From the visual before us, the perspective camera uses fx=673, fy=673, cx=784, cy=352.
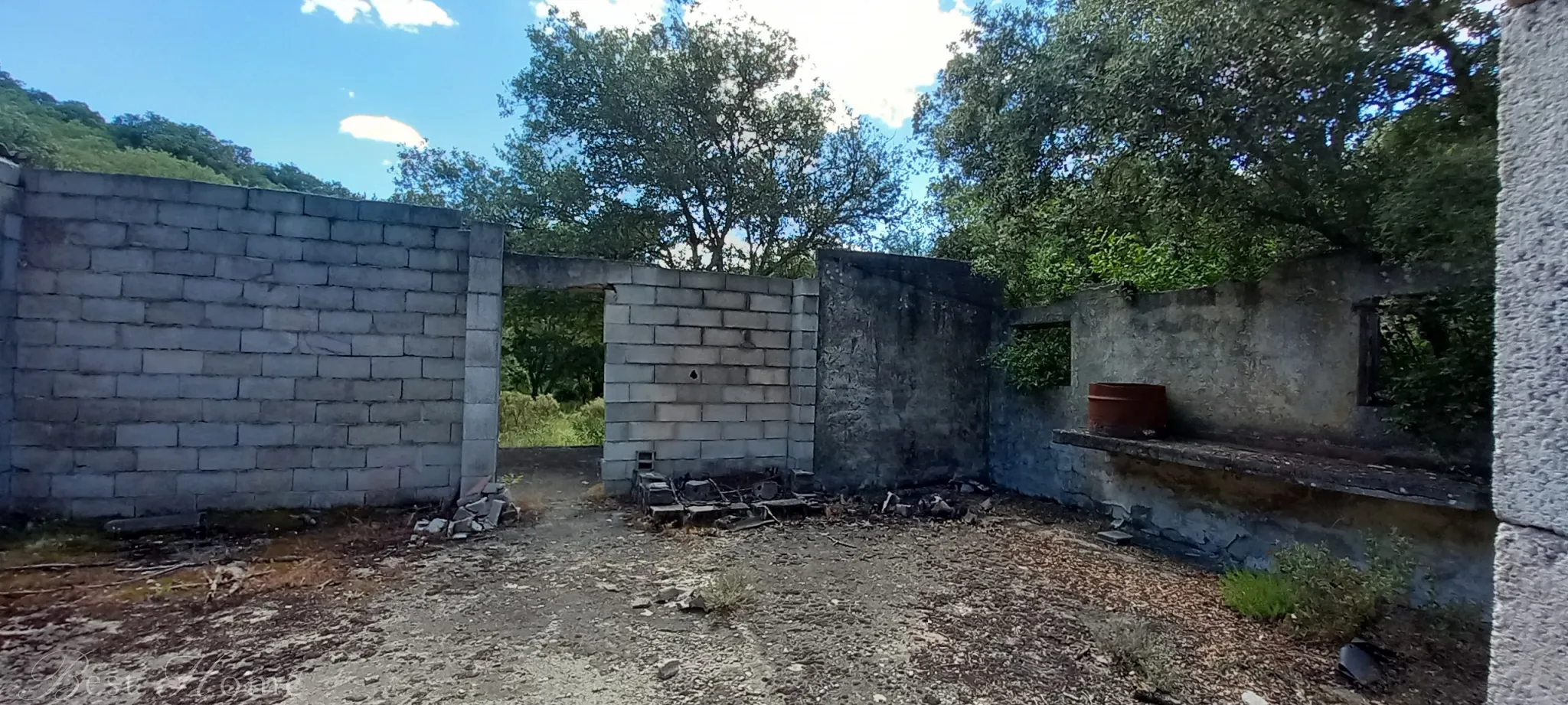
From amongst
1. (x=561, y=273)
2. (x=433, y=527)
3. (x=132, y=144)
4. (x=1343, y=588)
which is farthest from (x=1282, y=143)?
(x=132, y=144)

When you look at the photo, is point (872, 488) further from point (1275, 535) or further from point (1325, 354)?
point (1325, 354)

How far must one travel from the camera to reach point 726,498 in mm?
5824

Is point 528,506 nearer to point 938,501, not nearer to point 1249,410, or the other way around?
point 938,501

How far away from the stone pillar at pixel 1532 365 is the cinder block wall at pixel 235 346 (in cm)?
546

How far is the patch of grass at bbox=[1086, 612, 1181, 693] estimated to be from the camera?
2789 millimetres

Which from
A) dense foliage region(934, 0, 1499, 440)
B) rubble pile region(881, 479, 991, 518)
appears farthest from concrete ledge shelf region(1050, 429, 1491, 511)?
rubble pile region(881, 479, 991, 518)

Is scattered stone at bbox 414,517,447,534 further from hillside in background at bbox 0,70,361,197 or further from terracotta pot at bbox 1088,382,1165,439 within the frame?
hillside in background at bbox 0,70,361,197

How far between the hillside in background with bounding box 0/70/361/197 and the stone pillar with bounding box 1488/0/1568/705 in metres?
12.6

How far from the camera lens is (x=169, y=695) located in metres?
2.52

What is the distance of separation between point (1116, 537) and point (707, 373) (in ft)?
11.7

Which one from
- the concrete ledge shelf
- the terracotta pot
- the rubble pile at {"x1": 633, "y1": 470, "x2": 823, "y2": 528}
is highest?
the terracotta pot

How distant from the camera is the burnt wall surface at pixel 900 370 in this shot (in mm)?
6402

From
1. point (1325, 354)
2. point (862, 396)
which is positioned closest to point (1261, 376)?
point (1325, 354)

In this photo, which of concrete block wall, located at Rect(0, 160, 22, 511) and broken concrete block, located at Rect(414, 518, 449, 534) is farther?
broken concrete block, located at Rect(414, 518, 449, 534)
